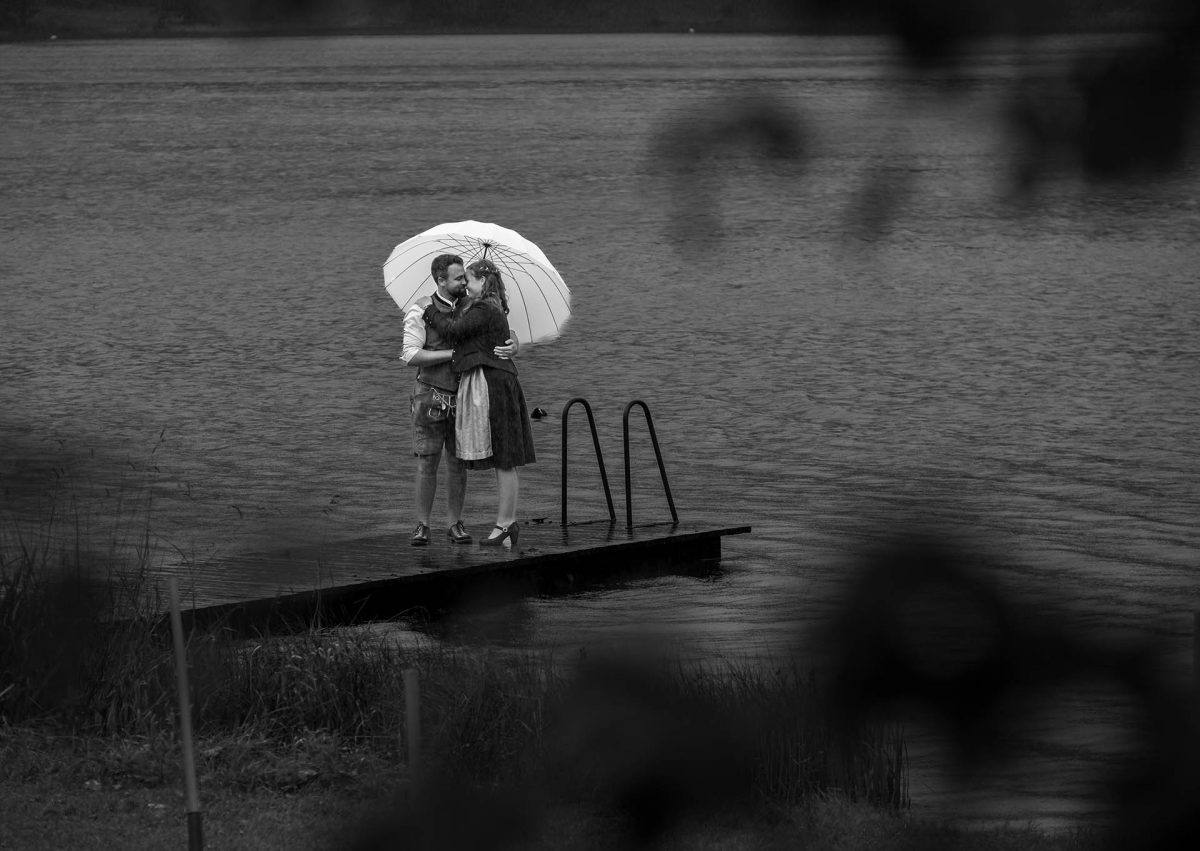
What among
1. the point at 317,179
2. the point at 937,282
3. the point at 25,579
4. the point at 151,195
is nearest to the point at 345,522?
the point at 25,579

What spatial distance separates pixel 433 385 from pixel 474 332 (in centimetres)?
51

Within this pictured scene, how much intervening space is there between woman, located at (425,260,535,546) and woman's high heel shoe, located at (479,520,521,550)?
0.41 meters

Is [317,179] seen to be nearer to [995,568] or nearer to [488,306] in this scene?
[488,306]

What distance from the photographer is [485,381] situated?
378 inches

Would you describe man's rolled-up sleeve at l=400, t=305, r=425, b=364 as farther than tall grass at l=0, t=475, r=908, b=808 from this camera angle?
Yes

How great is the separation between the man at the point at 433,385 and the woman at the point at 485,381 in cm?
7

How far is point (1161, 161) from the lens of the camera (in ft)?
4.61

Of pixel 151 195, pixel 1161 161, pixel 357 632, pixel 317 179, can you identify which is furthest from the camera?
pixel 317 179

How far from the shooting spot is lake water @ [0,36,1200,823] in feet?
5.14

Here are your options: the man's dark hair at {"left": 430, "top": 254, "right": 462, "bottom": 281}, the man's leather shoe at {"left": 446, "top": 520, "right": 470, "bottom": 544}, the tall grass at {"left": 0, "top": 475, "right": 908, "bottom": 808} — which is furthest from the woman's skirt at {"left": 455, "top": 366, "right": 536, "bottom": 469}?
the tall grass at {"left": 0, "top": 475, "right": 908, "bottom": 808}

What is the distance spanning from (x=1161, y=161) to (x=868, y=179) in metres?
0.24

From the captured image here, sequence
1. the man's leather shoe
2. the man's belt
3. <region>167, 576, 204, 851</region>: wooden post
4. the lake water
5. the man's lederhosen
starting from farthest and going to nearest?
the man's leather shoe, the man's belt, the man's lederhosen, <region>167, 576, 204, 851</region>: wooden post, the lake water

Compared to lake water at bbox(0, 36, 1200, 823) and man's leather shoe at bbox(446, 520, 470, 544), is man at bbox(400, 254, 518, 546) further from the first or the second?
lake water at bbox(0, 36, 1200, 823)

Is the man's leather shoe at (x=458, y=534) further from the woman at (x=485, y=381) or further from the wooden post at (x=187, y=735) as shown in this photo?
the wooden post at (x=187, y=735)
